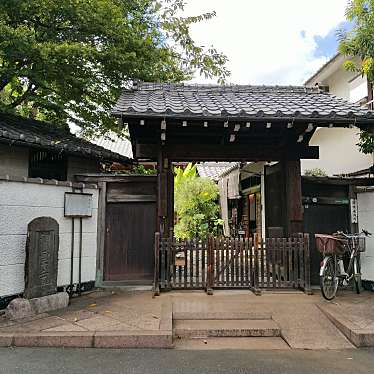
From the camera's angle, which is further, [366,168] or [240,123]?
[366,168]

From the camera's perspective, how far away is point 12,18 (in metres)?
8.59

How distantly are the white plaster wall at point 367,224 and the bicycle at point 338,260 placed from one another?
199 millimetres

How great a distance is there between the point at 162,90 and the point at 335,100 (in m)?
4.30

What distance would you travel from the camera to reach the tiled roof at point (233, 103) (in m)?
6.43

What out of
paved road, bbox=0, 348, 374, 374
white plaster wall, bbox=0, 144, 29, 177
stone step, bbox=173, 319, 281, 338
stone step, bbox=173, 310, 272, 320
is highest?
white plaster wall, bbox=0, 144, 29, 177

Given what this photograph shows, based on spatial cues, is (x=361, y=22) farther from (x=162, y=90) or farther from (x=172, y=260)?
(x=172, y=260)

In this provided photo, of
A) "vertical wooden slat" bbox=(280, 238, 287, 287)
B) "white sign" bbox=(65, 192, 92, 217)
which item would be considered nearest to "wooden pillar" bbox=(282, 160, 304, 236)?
"vertical wooden slat" bbox=(280, 238, 287, 287)

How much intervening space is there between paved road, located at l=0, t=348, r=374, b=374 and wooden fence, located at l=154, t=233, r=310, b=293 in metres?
2.47

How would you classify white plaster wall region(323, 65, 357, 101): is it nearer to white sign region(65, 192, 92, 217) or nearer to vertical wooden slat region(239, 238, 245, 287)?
vertical wooden slat region(239, 238, 245, 287)

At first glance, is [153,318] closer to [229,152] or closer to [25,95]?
[229,152]

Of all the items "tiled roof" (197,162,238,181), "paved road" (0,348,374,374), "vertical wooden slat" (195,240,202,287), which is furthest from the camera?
"tiled roof" (197,162,238,181)

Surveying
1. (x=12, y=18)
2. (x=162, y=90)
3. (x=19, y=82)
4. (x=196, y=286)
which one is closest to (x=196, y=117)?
(x=162, y=90)

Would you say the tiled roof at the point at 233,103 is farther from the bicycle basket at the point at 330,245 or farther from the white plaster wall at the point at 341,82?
the white plaster wall at the point at 341,82

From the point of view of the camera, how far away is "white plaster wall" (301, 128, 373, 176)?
1051 centimetres
